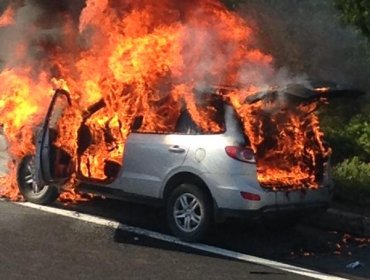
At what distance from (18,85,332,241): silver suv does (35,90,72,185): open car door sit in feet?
0.04

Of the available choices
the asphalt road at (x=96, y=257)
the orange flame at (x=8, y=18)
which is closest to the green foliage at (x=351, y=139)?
the asphalt road at (x=96, y=257)

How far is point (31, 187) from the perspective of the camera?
398 inches

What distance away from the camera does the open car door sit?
30.6ft

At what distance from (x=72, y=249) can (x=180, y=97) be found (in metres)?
1.97

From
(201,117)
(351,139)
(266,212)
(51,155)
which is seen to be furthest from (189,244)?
(351,139)

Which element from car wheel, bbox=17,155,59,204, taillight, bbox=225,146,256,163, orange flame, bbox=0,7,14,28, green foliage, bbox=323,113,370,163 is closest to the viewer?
taillight, bbox=225,146,256,163

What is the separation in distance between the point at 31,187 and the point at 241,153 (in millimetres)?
3248

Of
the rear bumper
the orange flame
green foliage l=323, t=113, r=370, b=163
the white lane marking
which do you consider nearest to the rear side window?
the rear bumper

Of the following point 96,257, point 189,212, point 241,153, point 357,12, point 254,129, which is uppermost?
point 357,12

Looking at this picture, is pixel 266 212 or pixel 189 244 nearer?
pixel 266 212

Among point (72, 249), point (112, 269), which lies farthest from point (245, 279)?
point (72, 249)

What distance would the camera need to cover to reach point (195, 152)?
8.30 metres

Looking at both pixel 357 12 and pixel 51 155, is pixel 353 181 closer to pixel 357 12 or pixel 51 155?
pixel 357 12

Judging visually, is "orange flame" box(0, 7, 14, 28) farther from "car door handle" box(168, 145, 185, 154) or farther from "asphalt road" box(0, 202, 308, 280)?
"car door handle" box(168, 145, 185, 154)
